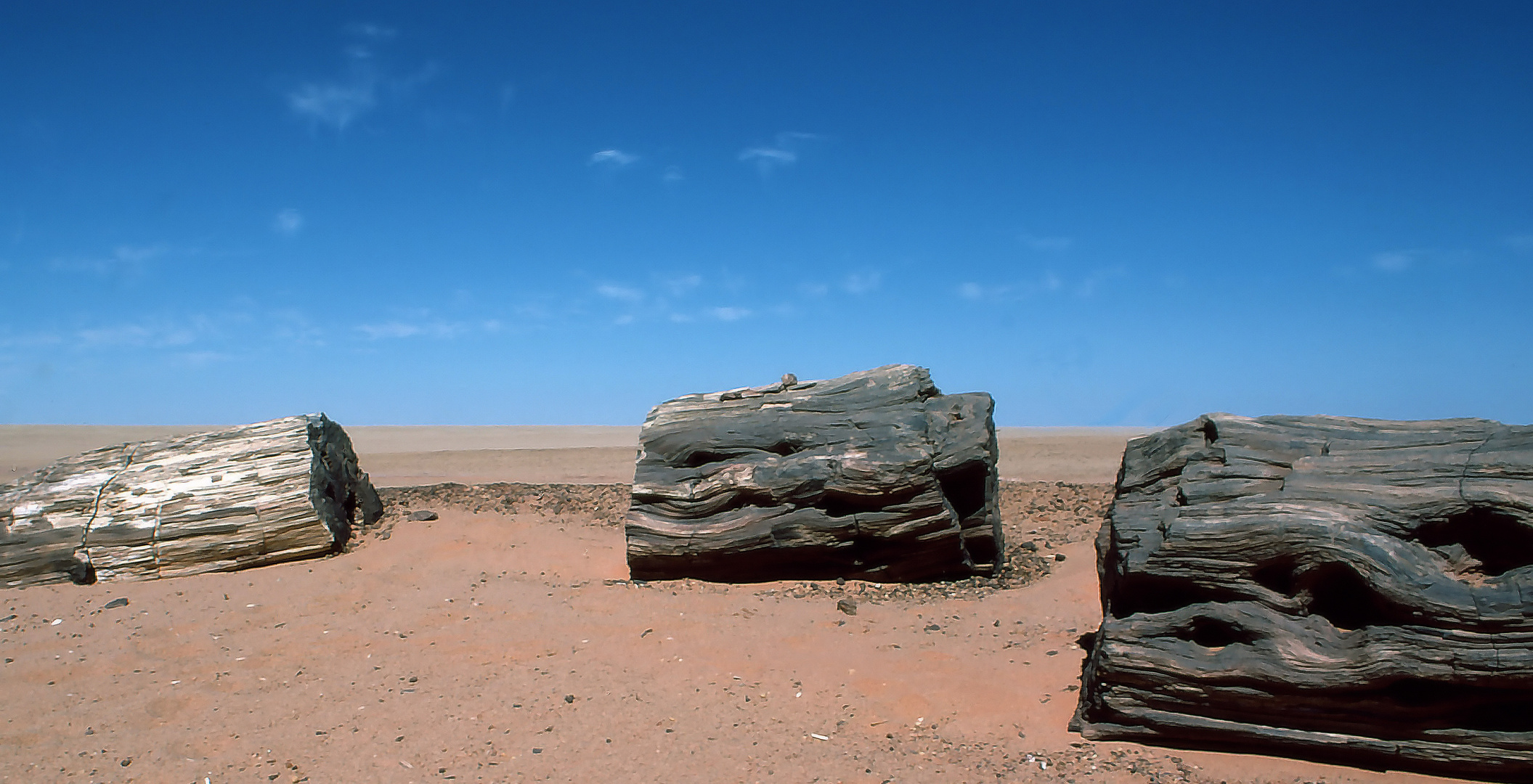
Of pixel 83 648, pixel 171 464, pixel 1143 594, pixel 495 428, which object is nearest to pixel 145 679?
pixel 83 648

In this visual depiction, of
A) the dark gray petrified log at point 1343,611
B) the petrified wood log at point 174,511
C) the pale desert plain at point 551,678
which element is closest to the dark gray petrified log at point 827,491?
the pale desert plain at point 551,678

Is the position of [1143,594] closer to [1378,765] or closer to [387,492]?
[1378,765]

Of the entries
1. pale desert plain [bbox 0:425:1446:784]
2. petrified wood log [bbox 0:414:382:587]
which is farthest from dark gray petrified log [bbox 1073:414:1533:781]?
petrified wood log [bbox 0:414:382:587]

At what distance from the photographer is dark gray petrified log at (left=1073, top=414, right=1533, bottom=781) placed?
415 cm

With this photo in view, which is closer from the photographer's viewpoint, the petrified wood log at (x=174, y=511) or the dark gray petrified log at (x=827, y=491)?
the dark gray petrified log at (x=827, y=491)

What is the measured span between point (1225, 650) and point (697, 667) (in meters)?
3.13

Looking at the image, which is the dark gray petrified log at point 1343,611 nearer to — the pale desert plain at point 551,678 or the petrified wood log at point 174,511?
the pale desert plain at point 551,678

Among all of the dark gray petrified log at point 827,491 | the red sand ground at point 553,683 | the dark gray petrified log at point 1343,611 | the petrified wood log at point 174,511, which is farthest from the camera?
the petrified wood log at point 174,511

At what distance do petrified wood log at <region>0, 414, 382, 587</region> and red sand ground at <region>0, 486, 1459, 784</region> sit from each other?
1.35 ft

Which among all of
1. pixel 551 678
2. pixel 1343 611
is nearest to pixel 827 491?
pixel 551 678

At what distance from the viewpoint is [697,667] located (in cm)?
601

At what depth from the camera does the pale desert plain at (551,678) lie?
15.2 feet

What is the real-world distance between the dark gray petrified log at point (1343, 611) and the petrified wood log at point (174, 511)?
26.7 ft

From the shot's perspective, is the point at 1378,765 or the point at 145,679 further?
the point at 145,679
